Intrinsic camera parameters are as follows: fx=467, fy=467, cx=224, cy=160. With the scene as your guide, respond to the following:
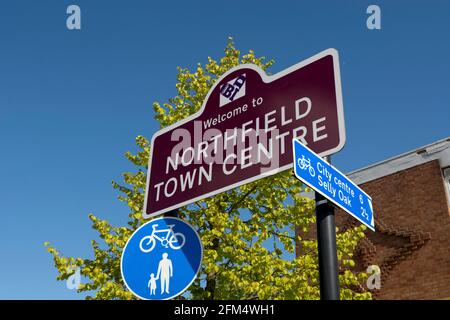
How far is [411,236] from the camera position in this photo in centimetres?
1390

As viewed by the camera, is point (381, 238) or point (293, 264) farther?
point (381, 238)

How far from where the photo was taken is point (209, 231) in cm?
959

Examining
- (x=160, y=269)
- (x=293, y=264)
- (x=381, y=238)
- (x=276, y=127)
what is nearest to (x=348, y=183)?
(x=276, y=127)

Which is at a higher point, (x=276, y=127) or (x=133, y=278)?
(x=276, y=127)

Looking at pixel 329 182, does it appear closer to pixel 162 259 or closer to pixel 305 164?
pixel 305 164

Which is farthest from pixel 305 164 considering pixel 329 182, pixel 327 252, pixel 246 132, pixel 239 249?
pixel 239 249

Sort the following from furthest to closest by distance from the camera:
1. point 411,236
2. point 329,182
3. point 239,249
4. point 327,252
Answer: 1. point 411,236
2. point 239,249
3. point 329,182
4. point 327,252

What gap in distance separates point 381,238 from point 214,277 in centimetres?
720

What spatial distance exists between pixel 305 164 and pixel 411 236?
12072 mm

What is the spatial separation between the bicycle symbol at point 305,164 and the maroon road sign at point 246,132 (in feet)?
0.80

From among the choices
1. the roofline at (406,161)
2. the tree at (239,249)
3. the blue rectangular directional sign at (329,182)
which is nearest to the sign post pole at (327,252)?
the blue rectangular directional sign at (329,182)

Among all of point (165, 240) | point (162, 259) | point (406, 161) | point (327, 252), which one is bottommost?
point (327, 252)

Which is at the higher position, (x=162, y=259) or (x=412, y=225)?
(x=412, y=225)
